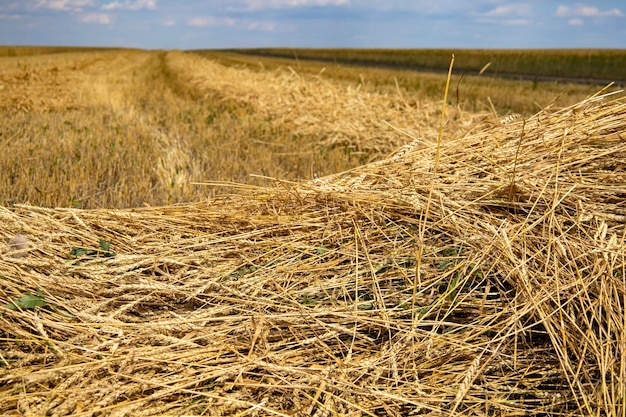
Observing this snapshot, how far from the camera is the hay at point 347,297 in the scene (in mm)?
1826

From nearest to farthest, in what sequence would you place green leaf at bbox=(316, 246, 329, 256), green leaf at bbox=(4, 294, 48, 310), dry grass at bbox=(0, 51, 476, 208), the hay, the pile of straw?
the hay → green leaf at bbox=(4, 294, 48, 310) → green leaf at bbox=(316, 246, 329, 256) → dry grass at bbox=(0, 51, 476, 208) → the pile of straw

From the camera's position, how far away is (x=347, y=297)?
92.0 inches

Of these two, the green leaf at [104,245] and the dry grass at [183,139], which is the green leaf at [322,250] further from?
the green leaf at [104,245]

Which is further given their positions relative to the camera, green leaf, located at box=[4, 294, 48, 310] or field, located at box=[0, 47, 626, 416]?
green leaf, located at box=[4, 294, 48, 310]

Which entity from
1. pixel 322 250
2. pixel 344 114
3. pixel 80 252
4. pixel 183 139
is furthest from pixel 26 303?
pixel 344 114

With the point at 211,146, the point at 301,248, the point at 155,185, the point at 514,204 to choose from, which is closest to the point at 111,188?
the point at 155,185

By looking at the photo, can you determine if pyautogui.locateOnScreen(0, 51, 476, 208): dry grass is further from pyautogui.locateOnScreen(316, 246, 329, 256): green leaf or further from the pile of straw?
pyautogui.locateOnScreen(316, 246, 329, 256): green leaf

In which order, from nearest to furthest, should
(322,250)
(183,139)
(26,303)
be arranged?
(26,303) → (322,250) → (183,139)

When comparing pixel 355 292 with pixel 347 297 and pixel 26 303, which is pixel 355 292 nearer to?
pixel 347 297

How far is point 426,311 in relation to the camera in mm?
2158

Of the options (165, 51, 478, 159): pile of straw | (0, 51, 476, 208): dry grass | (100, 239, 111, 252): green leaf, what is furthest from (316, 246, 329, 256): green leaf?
(165, 51, 478, 159): pile of straw

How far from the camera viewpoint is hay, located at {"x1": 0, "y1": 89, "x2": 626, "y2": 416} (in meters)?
1.83

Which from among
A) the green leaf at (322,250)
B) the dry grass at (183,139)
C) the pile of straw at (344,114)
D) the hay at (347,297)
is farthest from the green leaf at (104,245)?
the pile of straw at (344,114)

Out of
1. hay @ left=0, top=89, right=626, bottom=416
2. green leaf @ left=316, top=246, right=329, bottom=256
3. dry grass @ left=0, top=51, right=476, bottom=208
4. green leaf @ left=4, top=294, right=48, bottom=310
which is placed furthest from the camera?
dry grass @ left=0, top=51, right=476, bottom=208
